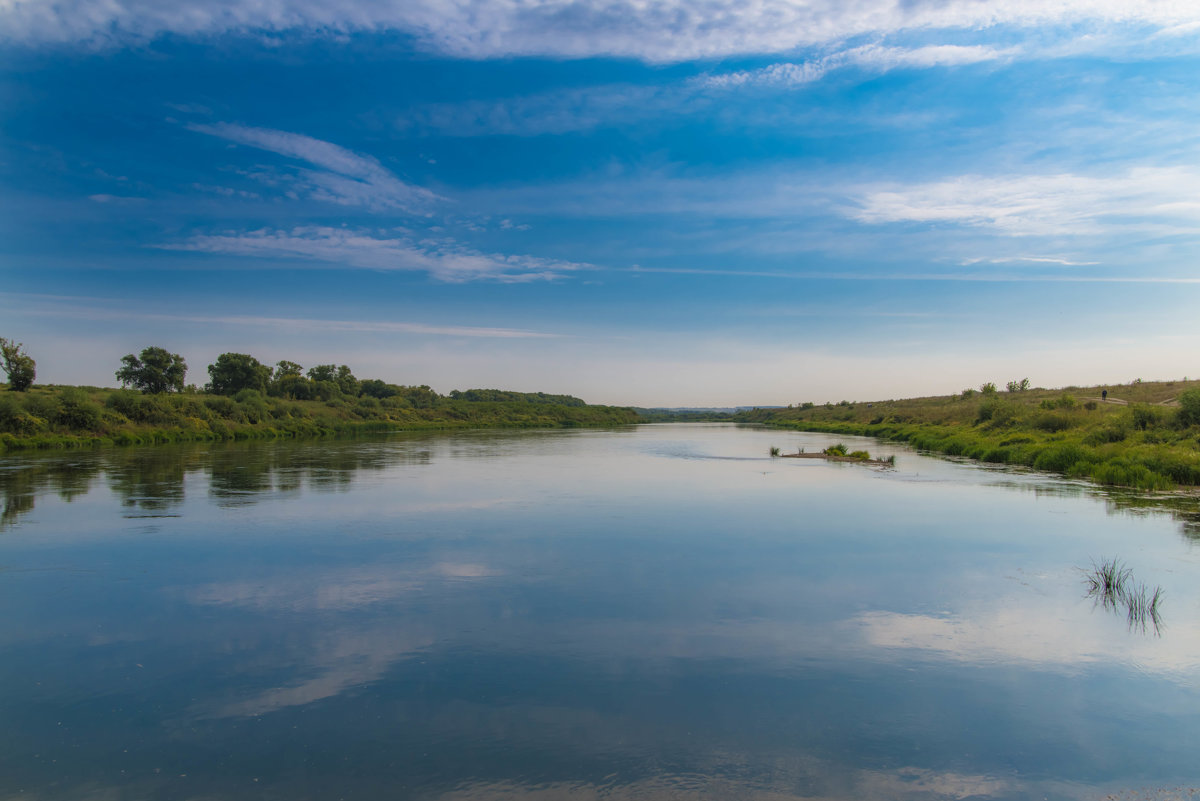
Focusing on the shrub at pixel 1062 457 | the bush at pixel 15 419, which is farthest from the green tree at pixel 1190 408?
the bush at pixel 15 419

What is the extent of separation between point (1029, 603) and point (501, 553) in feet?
26.0

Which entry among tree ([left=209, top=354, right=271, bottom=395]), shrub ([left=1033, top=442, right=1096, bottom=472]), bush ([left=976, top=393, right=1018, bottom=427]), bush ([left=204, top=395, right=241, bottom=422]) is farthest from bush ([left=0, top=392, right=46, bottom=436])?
bush ([left=976, top=393, right=1018, bottom=427])

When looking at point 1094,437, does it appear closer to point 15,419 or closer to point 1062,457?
point 1062,457

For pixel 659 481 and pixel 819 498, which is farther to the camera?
pixel 659 481

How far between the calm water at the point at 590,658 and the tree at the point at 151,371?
40171 millimetres

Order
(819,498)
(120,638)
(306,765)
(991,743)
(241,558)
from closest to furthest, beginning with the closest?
(306,765)
(991,743)
(120,638)
(241,558)
(819,498)

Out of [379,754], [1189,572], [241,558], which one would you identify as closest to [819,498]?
[1189,572]

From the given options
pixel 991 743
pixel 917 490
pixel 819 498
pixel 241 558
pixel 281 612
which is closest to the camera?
pixel 991 743

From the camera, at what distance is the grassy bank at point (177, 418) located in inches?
1244

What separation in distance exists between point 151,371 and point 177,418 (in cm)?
1177

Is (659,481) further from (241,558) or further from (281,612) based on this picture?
(281,612)

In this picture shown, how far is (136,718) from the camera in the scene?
17.6 ft

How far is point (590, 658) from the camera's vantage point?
264 inches

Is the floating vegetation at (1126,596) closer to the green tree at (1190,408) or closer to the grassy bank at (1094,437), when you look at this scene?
the grassy bank at (1094,437)
